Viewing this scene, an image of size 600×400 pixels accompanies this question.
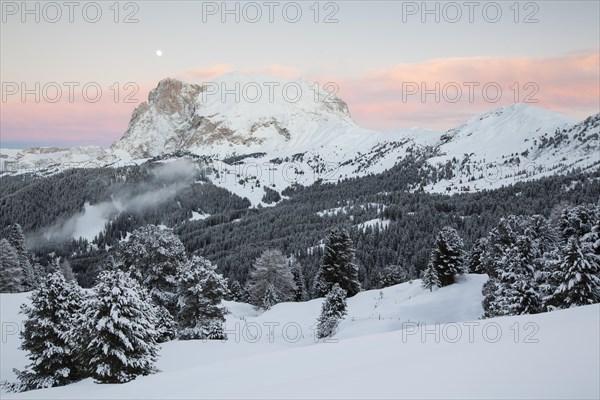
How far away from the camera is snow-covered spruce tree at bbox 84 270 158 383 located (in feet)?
51.6

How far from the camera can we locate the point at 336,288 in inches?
1261

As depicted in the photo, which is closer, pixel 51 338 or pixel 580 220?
pixel 51 338

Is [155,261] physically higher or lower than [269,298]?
higher

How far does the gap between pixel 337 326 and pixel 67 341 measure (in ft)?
59.3

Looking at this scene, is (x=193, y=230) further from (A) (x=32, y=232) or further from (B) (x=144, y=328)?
(B) (x=144, y=328)

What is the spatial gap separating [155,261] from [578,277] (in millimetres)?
27608

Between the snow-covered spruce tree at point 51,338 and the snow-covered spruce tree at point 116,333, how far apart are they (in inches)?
76.4

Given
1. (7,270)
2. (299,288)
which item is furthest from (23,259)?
(299,288)

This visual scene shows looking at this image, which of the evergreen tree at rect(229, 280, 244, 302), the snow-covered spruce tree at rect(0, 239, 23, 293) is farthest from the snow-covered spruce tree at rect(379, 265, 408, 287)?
the snow-covered spruce tree at rect(0, 239, 23, 293)

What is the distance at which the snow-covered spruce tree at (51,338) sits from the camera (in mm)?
17875

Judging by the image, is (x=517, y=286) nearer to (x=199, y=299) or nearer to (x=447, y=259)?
(x=447, y=259)

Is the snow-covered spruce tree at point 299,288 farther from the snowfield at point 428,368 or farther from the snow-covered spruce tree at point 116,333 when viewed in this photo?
the snowfield at point 428,368

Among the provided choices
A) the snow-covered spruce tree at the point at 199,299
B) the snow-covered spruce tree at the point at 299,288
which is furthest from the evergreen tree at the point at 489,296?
the snow-covered spruce tree at the point at 299,288

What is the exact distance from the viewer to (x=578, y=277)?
63.8 ft
